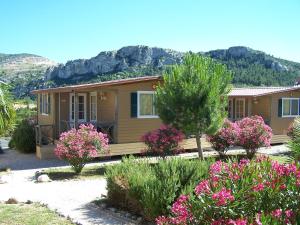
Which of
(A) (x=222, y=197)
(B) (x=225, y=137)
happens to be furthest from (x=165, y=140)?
(A) (x=222, y=197)

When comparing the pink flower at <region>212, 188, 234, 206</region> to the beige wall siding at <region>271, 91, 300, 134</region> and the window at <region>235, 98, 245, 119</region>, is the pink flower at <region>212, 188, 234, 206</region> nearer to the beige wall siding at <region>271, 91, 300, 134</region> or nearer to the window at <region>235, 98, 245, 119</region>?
the beige wall siding at <region>271, 91, 300, 134</region>

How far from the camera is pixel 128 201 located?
7.79 m

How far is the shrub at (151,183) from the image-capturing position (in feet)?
22.0

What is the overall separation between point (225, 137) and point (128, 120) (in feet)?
13.4

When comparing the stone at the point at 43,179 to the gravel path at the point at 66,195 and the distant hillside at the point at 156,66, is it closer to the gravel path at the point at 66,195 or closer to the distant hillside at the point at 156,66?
the gravel path at the point at 66,195

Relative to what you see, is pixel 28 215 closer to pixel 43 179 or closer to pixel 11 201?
pixel 11 201

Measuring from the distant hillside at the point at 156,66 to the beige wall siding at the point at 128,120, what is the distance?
3979 cm

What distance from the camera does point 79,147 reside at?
12.3 metres

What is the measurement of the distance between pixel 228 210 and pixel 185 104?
33.3ft

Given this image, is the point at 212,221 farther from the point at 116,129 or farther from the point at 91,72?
the point at 91,72

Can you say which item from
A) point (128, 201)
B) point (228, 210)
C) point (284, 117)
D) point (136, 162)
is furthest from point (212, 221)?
point (284, 117)

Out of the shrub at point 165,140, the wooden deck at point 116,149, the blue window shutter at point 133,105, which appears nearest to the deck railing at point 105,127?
the wooden deck at point 116,149

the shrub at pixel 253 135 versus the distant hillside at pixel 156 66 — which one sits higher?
the distant hillside at pixel 156 66

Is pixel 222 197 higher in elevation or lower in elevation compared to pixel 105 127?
higher
